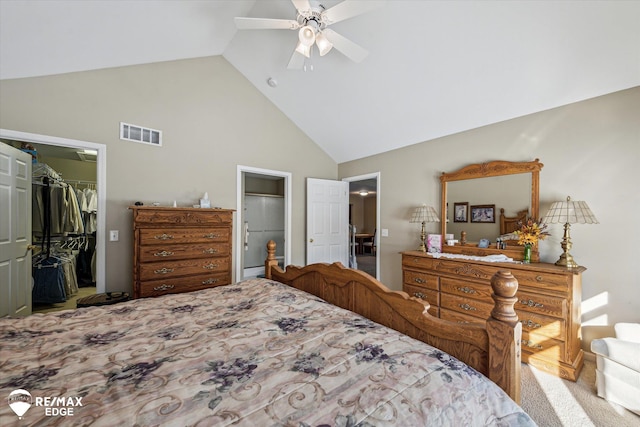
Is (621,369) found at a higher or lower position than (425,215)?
lower

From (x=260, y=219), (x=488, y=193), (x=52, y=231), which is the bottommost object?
(x=52, y=231)

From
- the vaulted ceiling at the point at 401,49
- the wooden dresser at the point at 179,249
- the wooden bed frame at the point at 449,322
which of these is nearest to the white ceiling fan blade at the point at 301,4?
the vaulted ceiling at the point at 401,49

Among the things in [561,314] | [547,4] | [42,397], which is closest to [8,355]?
[42,397]

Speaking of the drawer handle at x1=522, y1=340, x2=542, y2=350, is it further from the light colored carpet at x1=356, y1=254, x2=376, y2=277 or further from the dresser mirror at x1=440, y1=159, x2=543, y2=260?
the light colored carpet at x1=356, y1=254, x2=376, y2=277

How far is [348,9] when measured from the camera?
6.41ft

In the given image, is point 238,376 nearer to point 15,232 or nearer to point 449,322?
point 449,322

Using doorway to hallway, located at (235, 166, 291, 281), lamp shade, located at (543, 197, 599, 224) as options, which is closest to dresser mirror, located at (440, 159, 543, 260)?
lamp shade, located at (543, 197, 599, 224)

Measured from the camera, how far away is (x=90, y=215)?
4648 mm

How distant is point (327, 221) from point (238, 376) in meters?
3.74

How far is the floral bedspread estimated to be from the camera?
741mm

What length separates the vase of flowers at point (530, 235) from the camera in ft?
8.39

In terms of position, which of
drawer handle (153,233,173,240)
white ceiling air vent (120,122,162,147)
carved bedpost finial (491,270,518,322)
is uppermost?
white ceiling air vent (120,122,162,147)

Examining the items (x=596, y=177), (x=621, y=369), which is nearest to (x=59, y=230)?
(x=621, y=369)

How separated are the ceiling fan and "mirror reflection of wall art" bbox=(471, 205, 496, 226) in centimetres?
213
